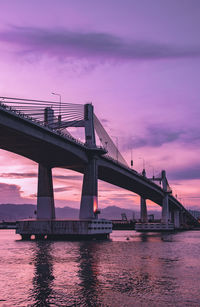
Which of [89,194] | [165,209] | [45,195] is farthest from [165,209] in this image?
[45,195]

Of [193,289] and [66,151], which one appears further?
[66,151]

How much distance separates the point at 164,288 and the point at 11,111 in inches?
1411

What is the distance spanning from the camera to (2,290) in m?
25.3

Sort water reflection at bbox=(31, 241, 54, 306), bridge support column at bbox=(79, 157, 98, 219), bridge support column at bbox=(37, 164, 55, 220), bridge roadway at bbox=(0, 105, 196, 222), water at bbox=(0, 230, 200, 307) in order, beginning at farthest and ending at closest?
bridge support column at bbox=(37, 164, 55, 220), bridge support column at bbox=(79, 157, 98, 219), bridge roadway at bbox=(0, 105, 196, 222), water reflection at bbox=(31, 241, 54, 306), water at bbox=(0, 230, 200, 307)

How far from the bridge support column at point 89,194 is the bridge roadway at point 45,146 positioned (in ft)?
5.70

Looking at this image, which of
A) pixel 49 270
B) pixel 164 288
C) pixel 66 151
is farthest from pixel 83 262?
pixel 66 151

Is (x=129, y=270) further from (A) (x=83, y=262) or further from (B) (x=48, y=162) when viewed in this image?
(B) (x=48, y=162)

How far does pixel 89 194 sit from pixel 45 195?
8511 millimetres

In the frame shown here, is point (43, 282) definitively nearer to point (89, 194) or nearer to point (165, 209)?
point (89, 194)

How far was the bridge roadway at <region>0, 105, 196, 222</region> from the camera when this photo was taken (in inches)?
2226

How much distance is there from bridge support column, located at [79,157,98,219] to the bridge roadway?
174cm

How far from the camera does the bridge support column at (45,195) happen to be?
3108 inches

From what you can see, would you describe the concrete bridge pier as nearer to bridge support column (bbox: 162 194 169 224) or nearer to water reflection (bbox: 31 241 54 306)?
bridge support column (bbox: 162 194 169 224)

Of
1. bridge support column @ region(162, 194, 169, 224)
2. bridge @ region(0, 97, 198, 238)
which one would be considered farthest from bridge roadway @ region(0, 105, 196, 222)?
bridge support column @ region(162, 194, 169, 224)
